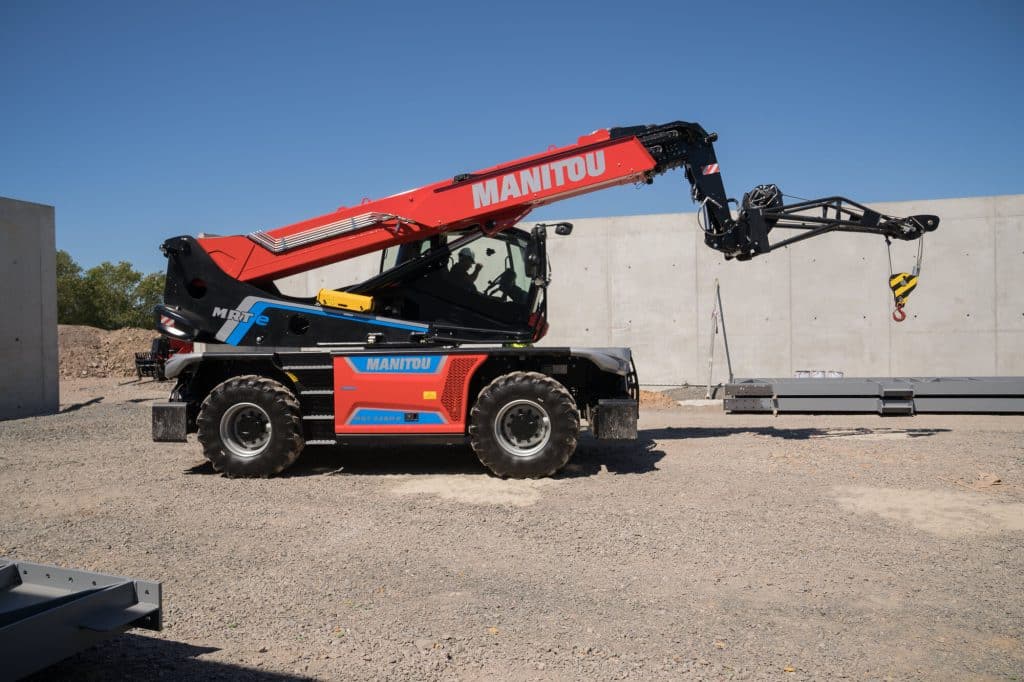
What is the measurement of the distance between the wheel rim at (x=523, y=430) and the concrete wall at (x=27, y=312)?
38.1 feet

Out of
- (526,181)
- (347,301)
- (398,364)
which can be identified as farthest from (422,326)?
(526,181)

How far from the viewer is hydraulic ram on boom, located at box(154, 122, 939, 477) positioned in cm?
799

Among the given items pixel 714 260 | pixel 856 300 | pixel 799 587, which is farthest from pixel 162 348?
pixel 799 587

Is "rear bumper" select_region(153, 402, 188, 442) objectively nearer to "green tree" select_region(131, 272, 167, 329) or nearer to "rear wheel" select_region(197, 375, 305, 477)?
"rear wheel" select_region(197, 375, 305, 477)

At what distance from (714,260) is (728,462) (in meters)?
9.49

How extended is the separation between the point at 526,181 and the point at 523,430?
2746mm

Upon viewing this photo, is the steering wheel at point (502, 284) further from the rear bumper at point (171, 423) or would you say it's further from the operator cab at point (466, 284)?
the rear bumper at point (171, 423)

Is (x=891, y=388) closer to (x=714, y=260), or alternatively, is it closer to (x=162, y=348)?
(x=714, y=260)

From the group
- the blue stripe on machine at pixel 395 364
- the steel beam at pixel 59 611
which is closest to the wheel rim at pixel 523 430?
the blue stripe on machine at pixel 395 364

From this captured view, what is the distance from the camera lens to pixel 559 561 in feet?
16.8

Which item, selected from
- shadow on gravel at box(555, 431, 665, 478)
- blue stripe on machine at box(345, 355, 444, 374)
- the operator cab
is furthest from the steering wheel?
shadow on gravel at box(555, 431, 665, 478)

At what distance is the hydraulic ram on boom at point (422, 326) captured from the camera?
7988 mm

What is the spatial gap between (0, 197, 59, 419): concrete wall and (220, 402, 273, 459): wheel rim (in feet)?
29.9

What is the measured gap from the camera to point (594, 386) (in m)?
8.66
